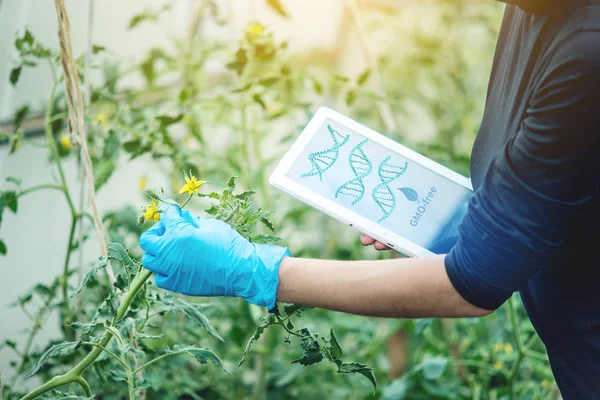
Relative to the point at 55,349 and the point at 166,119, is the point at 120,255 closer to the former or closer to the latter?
the point at 55,349

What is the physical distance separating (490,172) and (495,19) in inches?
85.1

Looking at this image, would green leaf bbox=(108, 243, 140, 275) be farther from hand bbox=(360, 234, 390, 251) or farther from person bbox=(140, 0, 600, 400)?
hand bbox=(360, 234, 390, 251)

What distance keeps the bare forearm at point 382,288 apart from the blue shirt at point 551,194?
0.09 feet

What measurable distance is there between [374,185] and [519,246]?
1.11 feet

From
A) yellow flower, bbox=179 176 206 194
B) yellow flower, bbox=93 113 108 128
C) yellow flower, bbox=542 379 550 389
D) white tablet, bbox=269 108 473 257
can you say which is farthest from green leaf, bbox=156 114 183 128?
yellow flower, bbox=542 379 550 389

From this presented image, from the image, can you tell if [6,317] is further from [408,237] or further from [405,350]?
[408,237]

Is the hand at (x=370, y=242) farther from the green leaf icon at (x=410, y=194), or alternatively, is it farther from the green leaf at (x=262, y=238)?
the green leaf at (x=262, y=238)

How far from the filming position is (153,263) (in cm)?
95

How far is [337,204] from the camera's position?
1107mm

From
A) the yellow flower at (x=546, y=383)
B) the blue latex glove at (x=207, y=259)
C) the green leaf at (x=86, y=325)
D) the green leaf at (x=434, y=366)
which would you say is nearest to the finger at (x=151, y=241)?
the blue latex glove at (x=207, y=259)

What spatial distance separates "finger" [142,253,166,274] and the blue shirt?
0.40 metres

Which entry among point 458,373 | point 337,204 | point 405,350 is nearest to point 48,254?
point 405,350

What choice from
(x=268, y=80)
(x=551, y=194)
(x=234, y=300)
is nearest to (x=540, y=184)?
(x=551, y=194)

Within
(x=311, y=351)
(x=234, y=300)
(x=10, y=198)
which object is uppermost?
(x=311, y=351)
